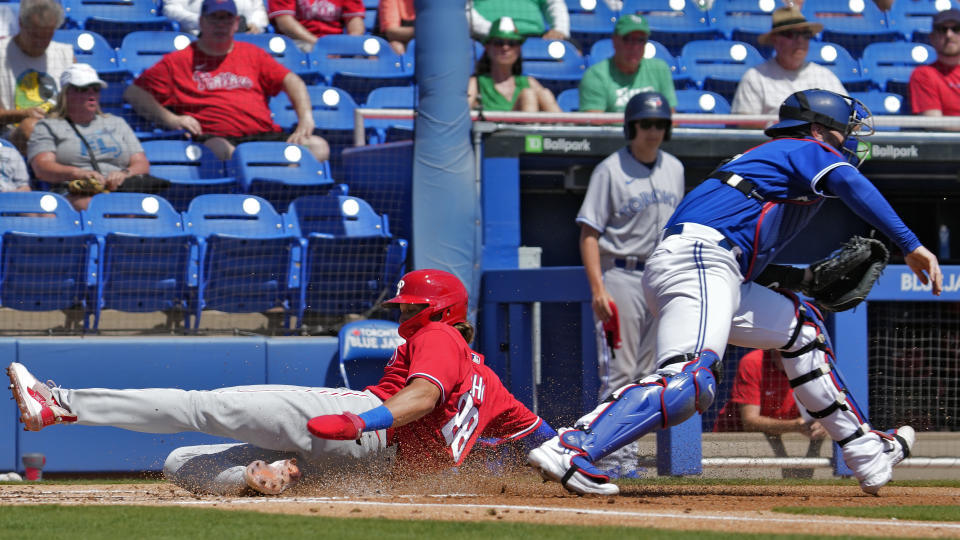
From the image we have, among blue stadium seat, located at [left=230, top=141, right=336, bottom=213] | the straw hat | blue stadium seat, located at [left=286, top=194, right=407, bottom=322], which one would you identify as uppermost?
the straw hat

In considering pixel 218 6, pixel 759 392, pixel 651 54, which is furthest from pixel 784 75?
pixel 218 6

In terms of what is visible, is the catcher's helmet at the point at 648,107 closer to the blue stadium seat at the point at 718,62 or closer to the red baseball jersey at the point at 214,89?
the red baseball jersey at the point at 214,89

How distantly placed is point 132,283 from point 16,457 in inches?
45.2

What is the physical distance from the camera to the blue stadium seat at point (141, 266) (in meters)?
7.08

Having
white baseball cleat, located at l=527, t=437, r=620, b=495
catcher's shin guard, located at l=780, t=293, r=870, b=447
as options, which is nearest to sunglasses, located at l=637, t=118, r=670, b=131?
catcher's shin guard, located at l=780, t=293, r=870, b=447

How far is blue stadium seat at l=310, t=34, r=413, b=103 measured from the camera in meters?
9.26

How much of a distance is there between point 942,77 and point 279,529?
7.39 metres

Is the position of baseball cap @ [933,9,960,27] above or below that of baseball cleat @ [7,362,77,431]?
above

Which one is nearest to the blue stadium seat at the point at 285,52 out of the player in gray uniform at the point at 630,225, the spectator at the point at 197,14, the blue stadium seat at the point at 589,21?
the spectator at the point at 197,14

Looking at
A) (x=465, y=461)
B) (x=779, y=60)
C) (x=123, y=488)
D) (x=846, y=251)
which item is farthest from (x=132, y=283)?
(x=779, y=60)

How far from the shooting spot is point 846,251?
4840mm

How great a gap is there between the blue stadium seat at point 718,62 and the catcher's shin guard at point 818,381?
16.8 ft

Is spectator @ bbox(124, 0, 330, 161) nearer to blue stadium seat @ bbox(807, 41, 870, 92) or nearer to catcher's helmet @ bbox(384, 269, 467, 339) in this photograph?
catcher's helmet @ bbox(384, 269, 467, 339)

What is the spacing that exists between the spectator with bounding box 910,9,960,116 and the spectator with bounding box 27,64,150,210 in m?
5.56
